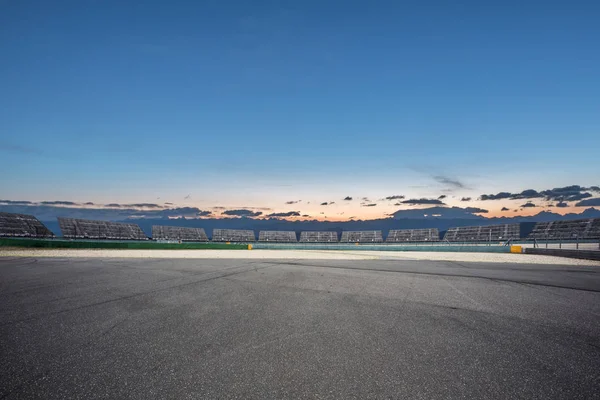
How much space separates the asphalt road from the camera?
311 centimetres

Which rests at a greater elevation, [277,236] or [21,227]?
[21,227]

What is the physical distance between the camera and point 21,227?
48.6 metres

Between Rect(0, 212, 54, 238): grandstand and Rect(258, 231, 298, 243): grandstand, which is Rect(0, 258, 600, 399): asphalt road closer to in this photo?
Rect(0, 212, 54, 238): grandstand

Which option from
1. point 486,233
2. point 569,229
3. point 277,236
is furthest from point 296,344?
point 277,236

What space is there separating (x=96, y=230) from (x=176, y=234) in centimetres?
2082

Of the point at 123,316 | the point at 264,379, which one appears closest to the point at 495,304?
the point at 264,379

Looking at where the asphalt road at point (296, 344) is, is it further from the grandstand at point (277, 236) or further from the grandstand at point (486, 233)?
the grandstand at point (277, 236)

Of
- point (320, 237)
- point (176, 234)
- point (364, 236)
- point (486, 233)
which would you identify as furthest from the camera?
point (320, 237)

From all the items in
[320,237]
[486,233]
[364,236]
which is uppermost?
[486,233]

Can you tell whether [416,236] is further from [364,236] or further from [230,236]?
[230,236]

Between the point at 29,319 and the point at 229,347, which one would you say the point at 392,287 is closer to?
the point at 229,347

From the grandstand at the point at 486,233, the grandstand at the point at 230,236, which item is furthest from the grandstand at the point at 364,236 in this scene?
the grandstand at the point at 230,236

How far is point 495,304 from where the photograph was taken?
273 inches

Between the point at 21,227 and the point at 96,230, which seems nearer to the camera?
the point at 21,227
